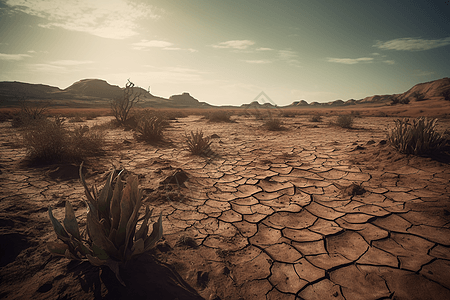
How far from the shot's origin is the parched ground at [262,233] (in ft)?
3.75

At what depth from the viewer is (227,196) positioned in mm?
2504

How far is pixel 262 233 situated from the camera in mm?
1797

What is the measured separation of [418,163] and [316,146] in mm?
1968

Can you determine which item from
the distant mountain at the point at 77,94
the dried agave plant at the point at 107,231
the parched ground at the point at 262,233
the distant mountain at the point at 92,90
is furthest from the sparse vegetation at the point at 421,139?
the distant mountain at the point at 92,90

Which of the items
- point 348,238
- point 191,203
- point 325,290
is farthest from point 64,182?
point 348,238

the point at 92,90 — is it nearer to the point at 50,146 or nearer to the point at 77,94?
Answer: the point at 77,94

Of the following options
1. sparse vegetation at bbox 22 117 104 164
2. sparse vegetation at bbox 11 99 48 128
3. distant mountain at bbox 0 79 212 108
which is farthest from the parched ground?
distant mountain at bbox 0 79 212 108

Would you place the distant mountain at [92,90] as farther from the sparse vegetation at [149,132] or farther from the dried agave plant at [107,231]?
the dried agave plant at [107,231]

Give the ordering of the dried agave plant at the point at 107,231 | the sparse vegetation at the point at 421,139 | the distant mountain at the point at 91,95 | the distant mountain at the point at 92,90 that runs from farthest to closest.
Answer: the distant mountain at the point at 92,90 < the distant mountain at the point at 91,95 < the sparse vegetation at the point at 421,139 < the dried agave plant at the point at 107,231

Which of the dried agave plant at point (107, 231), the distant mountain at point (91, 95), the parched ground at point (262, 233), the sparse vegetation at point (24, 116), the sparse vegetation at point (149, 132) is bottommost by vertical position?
the parched ground at point (262, 233)

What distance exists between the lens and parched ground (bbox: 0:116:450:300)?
1142 millimetres

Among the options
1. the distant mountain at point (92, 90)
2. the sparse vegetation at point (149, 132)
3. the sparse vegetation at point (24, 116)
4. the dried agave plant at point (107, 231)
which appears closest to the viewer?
the dried agave plant at point (107, 231)

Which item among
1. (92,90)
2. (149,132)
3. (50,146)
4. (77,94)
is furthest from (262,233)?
(92,90)

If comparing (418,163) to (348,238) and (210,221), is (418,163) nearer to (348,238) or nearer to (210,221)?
(348,238)
